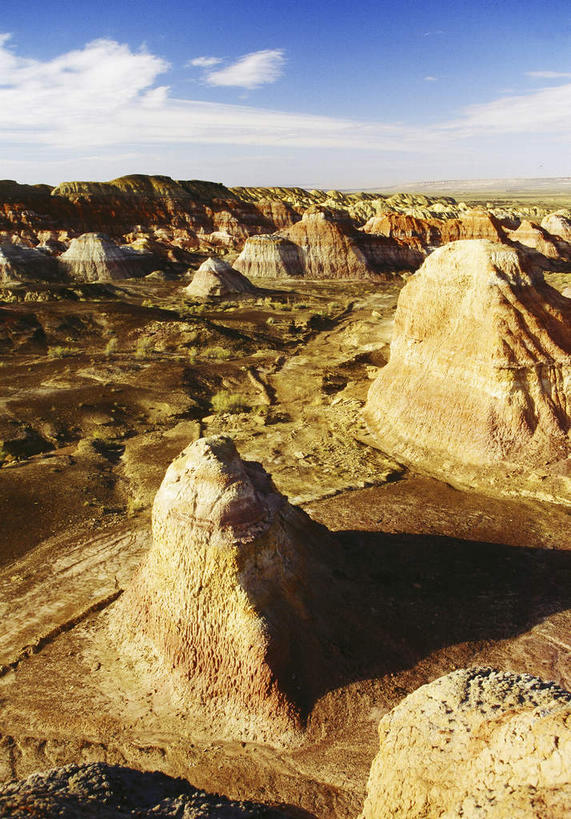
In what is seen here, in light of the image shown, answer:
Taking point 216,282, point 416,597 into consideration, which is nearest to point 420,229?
point 216,282

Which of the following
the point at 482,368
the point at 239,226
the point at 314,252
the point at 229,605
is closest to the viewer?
the point at 229,605

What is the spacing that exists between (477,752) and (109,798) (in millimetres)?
3456

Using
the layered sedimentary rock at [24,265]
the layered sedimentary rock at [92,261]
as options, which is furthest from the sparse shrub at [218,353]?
the layered sedimentary rock at [92,261]

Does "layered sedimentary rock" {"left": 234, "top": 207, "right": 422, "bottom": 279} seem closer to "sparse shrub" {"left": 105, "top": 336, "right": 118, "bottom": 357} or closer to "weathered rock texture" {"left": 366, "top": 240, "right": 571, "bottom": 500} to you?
"sparse shrub" {"left": 105, "top": 336, "right": 118, "bottom": 357}

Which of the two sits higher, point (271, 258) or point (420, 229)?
point (420, 229)

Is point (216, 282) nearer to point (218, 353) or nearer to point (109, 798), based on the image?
point (218, 353)

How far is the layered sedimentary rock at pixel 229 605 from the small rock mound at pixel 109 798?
5.09 feet

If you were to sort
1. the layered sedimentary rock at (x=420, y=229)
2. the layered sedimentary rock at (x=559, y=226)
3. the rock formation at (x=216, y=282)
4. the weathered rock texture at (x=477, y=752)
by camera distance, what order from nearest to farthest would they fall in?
the weathered rock texture at (x=477, y=752) < the rock formation at (x=216, y=282) < the layered sedimentary rock at (x=420, y=229) < the layered sedimentary rock at (x=559, y=226)

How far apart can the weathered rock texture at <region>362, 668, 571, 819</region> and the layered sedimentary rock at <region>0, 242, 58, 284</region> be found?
55.6 metres

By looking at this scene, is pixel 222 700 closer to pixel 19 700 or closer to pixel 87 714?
pixel 87 714

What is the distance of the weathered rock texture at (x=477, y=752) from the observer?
3652 mm

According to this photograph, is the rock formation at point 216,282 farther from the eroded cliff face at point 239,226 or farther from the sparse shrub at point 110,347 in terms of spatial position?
the sparse shrub at point 110,347

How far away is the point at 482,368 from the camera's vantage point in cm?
1464

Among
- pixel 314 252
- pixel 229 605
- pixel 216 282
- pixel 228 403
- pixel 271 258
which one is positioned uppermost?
pixel 314 252
